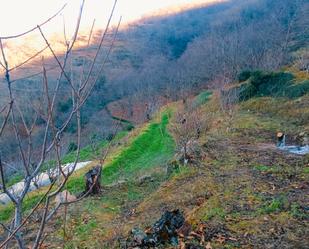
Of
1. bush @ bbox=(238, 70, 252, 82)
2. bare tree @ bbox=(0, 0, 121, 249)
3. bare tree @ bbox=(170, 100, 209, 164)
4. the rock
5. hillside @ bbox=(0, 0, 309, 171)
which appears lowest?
hillside @ bbox=(0, 0, 309, 171)

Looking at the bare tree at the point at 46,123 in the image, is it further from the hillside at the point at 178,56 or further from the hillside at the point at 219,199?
the hillside at the point at 178,56

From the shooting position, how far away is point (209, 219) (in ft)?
21.7

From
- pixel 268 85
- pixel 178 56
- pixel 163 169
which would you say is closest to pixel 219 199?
pixel 163 169

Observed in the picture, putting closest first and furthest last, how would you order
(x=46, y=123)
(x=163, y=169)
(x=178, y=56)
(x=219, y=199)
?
(x=46, y=123)
(x=219, y=199)
(x=163, y=169)
(x=178, y=56)

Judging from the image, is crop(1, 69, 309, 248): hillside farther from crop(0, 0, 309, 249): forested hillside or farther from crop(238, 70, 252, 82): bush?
crop(238, 70, 252, 82): bush

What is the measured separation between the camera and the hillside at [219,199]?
6.11 metres

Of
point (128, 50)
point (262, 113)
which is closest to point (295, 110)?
point (262, 113)

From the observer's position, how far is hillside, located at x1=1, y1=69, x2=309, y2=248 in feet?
20.0

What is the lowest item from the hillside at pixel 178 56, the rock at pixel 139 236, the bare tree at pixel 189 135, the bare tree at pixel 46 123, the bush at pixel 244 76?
the hillside at pixel 178 56

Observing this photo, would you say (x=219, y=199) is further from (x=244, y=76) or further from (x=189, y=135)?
(x=244, y=76)

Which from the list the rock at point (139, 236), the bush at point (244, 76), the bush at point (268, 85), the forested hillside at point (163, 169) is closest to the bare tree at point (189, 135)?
the forested hillside at point (163, 169)

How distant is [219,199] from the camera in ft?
24.4

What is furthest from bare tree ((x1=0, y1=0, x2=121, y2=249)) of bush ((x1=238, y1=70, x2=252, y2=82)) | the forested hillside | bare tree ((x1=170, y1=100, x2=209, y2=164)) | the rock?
bush ((x1=238, y1=70, x2=252, y2=82))

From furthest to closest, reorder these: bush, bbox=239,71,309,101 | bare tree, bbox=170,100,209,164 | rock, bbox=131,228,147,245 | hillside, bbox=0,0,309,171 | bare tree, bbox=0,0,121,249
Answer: hillside, bbox=0,0,309,171
bush, bbox=239,71,309,101
bare tree, bbox=170,100,209,164
rock, bbox=131,228,147,245
bare tree, bbox=0,0,121,249
